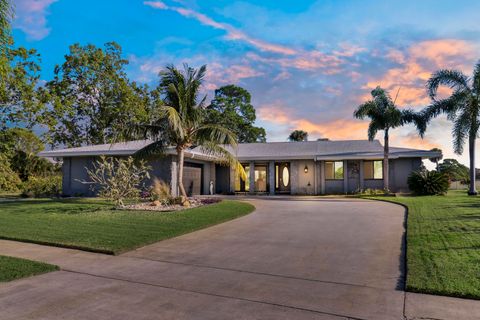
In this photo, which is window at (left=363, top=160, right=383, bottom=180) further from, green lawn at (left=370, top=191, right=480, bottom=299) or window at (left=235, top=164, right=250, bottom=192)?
green lawn at (left=370, top=191, right=480, bottom=299)

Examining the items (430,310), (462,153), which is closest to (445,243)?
(430,310)

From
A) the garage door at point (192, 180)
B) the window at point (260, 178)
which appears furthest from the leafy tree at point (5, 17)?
the window at point (260, 178)

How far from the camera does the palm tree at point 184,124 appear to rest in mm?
15227

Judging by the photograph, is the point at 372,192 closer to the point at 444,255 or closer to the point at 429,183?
the point at 429,183

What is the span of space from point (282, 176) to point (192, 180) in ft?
22.6

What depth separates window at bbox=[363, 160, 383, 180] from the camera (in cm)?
2388

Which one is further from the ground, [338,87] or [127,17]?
[127,17]

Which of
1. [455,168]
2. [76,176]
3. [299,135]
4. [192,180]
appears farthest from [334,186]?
[455,168]

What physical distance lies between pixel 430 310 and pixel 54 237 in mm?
7550

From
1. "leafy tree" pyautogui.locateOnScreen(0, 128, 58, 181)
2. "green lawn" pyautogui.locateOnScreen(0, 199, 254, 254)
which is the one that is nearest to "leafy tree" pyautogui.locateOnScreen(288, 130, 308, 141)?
"leafy tree" pyautogui.locateOnScreen(0, 128, 58, 181)

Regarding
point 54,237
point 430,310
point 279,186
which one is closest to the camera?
point 430,310

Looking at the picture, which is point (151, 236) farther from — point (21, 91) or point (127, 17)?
point (21, 91)

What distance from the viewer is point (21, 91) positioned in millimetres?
17984

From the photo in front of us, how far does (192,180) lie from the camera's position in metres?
22.8
